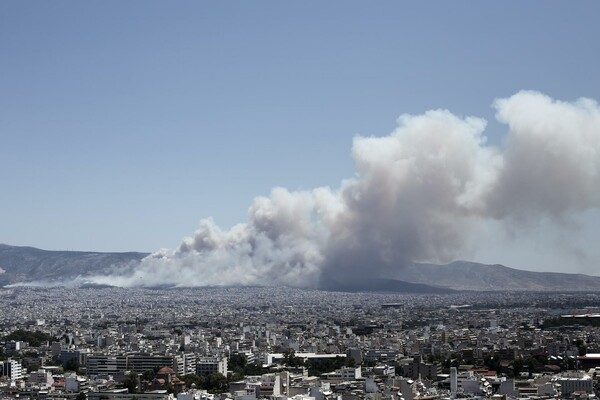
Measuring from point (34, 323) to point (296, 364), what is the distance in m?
37.1

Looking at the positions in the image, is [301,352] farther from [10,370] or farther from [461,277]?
[461,277]

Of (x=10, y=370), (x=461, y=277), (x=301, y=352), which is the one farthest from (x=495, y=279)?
(x=10, y=370)

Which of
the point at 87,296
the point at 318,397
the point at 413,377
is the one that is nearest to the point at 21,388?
the point at 318,397

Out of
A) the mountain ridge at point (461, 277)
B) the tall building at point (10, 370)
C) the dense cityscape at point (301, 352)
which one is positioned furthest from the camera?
the mountain ridge at point (461, 277)

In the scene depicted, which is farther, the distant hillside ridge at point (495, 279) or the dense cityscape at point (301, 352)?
the distant hillside ridge at point (495, 279)

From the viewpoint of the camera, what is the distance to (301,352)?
59625 millimetres

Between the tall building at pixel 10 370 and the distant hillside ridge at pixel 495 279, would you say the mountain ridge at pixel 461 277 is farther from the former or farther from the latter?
the tall building at pixel 10 370

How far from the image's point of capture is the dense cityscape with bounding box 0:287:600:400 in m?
41.4

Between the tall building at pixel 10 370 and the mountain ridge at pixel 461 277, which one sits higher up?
the mountain ridge at pixel 461 277

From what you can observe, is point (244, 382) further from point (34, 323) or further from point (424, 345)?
point (34, 323)

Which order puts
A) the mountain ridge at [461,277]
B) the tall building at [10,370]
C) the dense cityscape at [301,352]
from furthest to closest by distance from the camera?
the mountain ridge at [461,277] → the tall building at [10,370] → the dense cityscape at [301,352]

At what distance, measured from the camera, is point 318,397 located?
126 ft

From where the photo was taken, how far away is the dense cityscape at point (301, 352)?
4141 centimetres

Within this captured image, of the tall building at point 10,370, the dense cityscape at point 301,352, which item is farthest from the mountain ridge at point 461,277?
the tall building at point 10,370
